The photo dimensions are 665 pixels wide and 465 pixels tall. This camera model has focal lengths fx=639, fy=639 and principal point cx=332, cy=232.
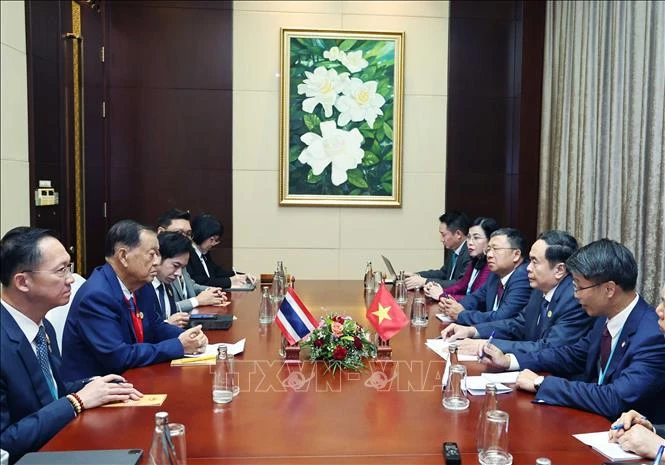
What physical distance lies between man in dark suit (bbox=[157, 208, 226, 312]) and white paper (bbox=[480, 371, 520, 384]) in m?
2.17

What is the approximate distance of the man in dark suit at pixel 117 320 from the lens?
2.74 meters

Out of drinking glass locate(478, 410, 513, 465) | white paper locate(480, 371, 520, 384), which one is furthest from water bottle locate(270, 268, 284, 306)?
drinking glass locate(478, 410, 513, 465)

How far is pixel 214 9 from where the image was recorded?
20.9 ft

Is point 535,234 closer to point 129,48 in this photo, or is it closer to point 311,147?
point 311,147

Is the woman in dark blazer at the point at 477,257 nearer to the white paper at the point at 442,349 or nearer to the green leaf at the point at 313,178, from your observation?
the white paper at the point at 442,349

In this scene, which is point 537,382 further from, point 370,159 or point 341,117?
point 341,117

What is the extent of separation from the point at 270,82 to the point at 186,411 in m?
4.75

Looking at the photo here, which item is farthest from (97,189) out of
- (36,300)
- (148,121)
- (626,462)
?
(626,462)

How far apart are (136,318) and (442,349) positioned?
1492 mm

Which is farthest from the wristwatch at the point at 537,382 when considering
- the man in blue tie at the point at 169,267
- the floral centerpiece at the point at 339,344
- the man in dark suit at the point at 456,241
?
the man in dark suit at the point at 456,241

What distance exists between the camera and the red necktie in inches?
117

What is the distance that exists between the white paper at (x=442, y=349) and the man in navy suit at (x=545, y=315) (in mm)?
41

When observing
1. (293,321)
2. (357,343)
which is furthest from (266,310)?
(357,343)

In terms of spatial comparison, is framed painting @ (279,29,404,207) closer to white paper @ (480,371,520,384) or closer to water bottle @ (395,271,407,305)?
water bottle @ (395,271,407,305)
